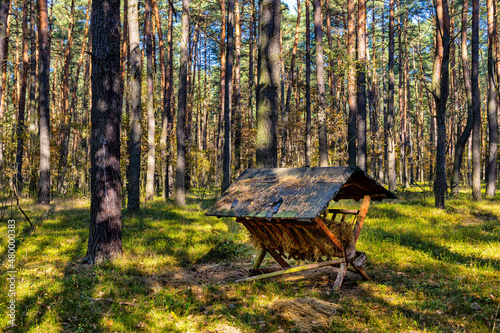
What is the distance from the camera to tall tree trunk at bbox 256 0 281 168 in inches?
332

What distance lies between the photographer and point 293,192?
5.05 metres

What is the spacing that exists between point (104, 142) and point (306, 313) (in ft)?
15.8

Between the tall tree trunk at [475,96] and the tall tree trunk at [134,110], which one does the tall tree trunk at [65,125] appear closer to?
the tall tree trunk at [134,110]

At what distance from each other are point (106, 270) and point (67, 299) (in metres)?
1.37

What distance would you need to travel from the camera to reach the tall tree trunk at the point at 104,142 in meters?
6.27

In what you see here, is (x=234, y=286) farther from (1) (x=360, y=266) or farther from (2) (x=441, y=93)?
(2) (x=441, y=93)

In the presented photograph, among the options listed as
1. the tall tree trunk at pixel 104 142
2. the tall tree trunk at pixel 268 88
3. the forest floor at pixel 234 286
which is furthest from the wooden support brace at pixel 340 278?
the tall tree trunk at pixel 104 142

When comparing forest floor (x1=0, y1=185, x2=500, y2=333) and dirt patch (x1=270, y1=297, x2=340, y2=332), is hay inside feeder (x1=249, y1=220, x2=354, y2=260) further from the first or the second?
dirt patch (x1=270, y1=297, x2=340, y2=332)

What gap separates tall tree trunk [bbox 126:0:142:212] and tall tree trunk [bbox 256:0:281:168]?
5.53m

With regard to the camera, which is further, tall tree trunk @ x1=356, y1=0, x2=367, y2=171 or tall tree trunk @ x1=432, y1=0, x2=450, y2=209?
tall tree trunk @ x1=356, y1=0, x2=367, y2=171

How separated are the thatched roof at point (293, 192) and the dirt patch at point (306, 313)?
1.17 meters

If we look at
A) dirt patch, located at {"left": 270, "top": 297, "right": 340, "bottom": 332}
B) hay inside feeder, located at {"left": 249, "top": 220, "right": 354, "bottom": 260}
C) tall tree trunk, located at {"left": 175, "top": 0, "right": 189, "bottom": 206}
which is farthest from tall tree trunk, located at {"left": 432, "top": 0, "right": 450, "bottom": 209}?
tall tree trunk, located at {"left": 175, "top": 0, "right": 189, "bottom": 206}

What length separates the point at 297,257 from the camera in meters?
5.92

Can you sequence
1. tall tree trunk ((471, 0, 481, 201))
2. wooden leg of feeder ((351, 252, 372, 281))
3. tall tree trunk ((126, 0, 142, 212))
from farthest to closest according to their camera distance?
1. tall tree trunk ((471, 0, 481, 201))
2. tall tree trunk ((126, 0, 142, 212))
3. wooden leg of feeder ((351, 252, 372, 281))
